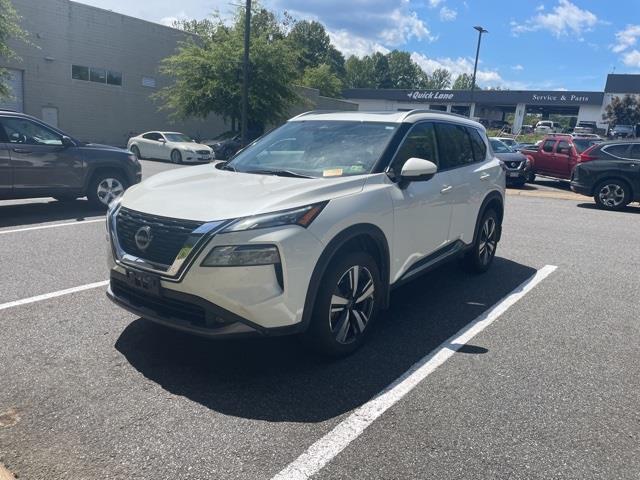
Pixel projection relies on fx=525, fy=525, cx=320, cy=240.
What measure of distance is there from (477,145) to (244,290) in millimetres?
3856

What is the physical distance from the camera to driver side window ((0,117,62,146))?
8.09 m

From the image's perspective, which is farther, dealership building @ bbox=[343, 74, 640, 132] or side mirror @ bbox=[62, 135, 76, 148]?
dealership building @ bbox=[343, 74, 640, 132]

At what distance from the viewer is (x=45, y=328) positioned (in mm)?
4105

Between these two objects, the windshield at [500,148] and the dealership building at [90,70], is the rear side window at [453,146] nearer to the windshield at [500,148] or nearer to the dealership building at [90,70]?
the windshield at [500,148]

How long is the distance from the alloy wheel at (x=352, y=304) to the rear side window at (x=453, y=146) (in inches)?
67.3

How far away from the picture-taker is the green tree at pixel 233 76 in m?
26.7

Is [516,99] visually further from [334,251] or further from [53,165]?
[334,251]

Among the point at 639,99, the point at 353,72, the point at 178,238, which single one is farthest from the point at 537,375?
the point at 353,72

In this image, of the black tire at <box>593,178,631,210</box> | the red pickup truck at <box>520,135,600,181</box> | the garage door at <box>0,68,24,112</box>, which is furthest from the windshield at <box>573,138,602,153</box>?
the garage door at <box>0,68,24,112</box>

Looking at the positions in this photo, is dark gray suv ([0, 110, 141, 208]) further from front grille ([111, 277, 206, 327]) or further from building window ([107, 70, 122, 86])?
building window ([107, 70, 122, 86])

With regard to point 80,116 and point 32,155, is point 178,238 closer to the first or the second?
point 32,155

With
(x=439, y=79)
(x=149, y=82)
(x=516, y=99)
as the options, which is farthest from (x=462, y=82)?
(x=149, y=82)

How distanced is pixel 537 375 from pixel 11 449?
128 inches

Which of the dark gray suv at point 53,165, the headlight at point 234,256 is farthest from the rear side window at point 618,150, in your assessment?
the headlight at point 234,256
